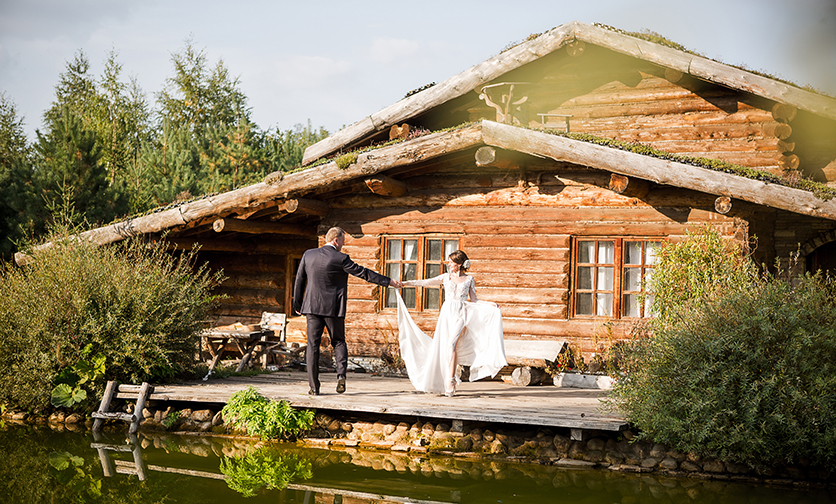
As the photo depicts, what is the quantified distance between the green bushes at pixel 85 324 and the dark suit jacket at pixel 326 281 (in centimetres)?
206

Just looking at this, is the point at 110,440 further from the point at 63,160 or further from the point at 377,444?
the point at 63,160

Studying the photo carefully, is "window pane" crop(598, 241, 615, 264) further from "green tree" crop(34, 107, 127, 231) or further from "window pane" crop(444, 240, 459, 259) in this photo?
"green tree" crop(34, 107, 127, 231)

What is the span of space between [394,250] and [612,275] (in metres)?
3.53

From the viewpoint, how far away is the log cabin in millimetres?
10188

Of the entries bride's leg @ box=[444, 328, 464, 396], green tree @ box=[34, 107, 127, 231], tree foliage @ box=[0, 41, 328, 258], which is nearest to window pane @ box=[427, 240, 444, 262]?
bride's leg @ box=[444, 328, 464, 396]

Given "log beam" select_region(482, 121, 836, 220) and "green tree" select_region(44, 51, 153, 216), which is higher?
"green tree" select_region(44, 51, 153, 216)

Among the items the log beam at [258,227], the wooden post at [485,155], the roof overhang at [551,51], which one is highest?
the roof overhang at [551,51]

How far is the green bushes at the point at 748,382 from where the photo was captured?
5.98 metres

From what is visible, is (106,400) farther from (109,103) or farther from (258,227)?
(109,103)

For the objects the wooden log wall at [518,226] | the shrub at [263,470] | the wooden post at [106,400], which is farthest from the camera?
the wooden log wall at [518,226]

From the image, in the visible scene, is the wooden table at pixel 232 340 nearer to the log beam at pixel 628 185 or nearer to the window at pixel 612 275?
the window at pixel 612 275

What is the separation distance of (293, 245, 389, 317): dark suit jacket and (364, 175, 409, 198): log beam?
10.3ft

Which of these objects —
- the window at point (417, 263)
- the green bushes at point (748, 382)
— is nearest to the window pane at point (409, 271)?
the window at point (417, 263)

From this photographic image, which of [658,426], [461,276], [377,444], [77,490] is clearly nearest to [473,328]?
[461,276]
